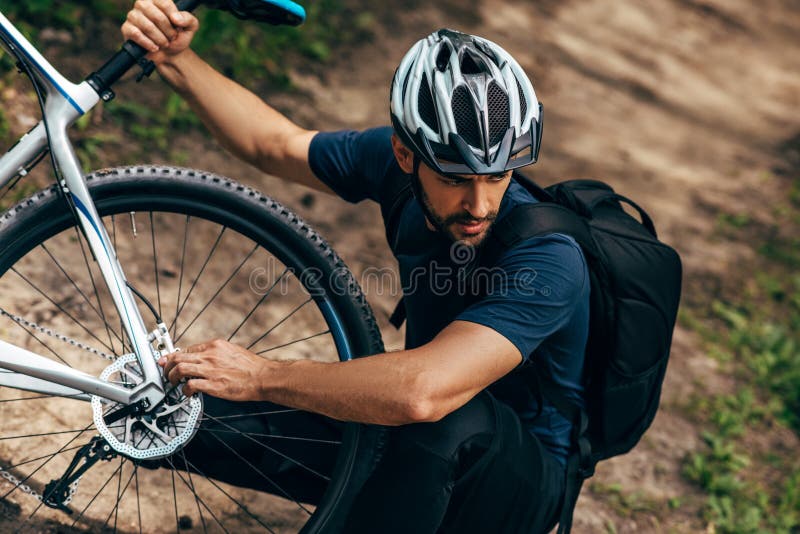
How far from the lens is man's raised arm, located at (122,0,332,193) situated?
9.18 ft

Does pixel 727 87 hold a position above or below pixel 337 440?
below

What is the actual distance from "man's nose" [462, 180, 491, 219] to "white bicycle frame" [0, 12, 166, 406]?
43.3 inches

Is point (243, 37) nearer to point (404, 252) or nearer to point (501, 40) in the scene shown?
point (501, 40)

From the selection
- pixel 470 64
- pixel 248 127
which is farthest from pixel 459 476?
pixel 248 127

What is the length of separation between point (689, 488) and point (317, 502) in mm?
2033

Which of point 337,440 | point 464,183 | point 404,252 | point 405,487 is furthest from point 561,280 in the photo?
point 337,440

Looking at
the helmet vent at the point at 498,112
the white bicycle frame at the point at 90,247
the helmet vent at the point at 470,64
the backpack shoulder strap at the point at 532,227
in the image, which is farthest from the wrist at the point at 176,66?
the backpack shoulder strap at the point at 532,227

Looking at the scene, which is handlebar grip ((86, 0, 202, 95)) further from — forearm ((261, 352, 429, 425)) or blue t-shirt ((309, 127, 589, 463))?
forearm ((261, 352, 429, 425))

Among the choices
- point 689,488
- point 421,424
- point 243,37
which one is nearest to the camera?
point 421,424

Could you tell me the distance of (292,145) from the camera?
3049mm

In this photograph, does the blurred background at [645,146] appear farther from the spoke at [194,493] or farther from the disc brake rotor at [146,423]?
the disc brake rotor at [146,423]

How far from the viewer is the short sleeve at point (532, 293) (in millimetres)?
2357

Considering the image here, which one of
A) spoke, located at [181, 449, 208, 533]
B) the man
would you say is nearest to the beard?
the man

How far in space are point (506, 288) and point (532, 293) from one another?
0.25ft
